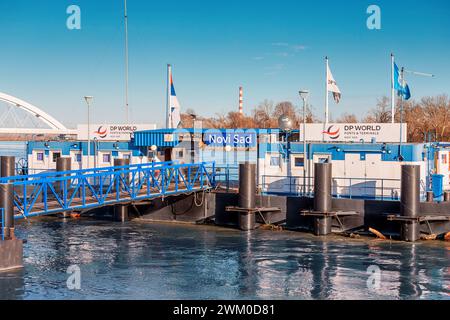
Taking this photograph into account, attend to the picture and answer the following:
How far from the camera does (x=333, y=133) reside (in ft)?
117

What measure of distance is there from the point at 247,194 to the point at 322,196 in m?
3.85

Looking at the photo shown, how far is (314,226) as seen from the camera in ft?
103

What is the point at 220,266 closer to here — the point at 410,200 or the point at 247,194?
the point at 247,194

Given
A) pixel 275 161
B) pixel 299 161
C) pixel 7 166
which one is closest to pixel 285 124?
pixel 275 161

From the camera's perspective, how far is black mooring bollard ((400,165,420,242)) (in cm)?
2922

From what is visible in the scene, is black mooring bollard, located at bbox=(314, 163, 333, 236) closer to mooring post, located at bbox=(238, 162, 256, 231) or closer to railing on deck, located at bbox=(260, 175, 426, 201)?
railing on deck, located at bbox=(260, 175, 426, 201)

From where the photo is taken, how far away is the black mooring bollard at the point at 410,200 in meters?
29.2

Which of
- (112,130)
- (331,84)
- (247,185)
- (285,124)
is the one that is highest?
(331,84)

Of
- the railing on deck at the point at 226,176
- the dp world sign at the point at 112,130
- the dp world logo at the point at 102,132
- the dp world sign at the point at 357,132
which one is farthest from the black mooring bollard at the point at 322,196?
the dp world logo at the point at 102,132

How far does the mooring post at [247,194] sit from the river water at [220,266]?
757 millimetres

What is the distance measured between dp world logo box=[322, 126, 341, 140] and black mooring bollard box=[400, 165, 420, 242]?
6.68 meters

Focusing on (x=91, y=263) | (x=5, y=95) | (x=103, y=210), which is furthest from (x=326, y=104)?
(x=5, y=95)

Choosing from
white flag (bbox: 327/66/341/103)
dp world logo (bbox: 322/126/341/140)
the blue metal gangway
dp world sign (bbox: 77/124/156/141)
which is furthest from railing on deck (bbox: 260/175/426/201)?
dp world sign (bbox: 77/124/156/141)

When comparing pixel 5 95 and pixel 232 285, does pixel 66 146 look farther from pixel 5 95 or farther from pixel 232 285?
pixel 5 95
